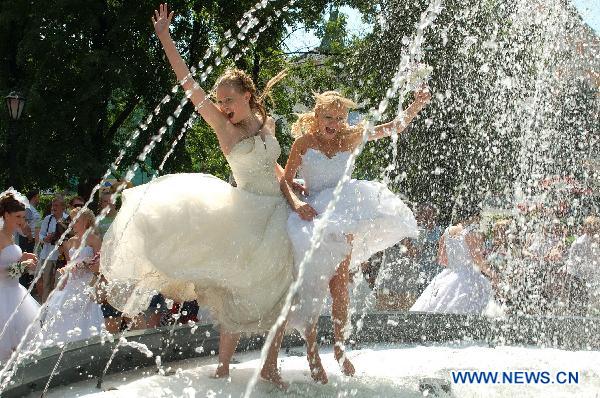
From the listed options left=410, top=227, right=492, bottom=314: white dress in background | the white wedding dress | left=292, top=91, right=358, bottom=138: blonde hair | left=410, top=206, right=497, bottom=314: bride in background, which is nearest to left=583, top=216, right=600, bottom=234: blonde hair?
left=410, top=206, right=497, bottom=314: bride in background

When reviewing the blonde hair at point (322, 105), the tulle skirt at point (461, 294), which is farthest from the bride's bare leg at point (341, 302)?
the tulle skirt at point (461, 294)

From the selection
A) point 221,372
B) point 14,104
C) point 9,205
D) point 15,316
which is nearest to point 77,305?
point 15,316

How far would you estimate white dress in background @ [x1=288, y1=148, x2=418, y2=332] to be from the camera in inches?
166

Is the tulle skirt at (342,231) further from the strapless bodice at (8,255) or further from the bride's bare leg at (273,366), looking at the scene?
the strapless bodice at (8,255)

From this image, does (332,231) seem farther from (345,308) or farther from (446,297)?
(446,297)

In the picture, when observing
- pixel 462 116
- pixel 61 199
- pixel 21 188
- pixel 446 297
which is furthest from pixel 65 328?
pixel 462 116

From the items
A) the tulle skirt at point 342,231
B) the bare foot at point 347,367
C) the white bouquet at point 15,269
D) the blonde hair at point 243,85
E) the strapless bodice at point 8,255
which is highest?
the blonde hair at point 243,85

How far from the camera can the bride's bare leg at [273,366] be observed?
4.34 metres

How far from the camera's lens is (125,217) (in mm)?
4344

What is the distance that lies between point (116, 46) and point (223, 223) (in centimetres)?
1342

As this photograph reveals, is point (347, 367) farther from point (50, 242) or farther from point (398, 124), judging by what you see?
point (50, 242)

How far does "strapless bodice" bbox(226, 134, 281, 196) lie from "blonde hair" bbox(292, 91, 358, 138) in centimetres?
44

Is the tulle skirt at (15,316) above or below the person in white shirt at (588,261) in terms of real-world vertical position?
above

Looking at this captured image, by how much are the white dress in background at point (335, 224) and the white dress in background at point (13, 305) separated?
2.59 m
